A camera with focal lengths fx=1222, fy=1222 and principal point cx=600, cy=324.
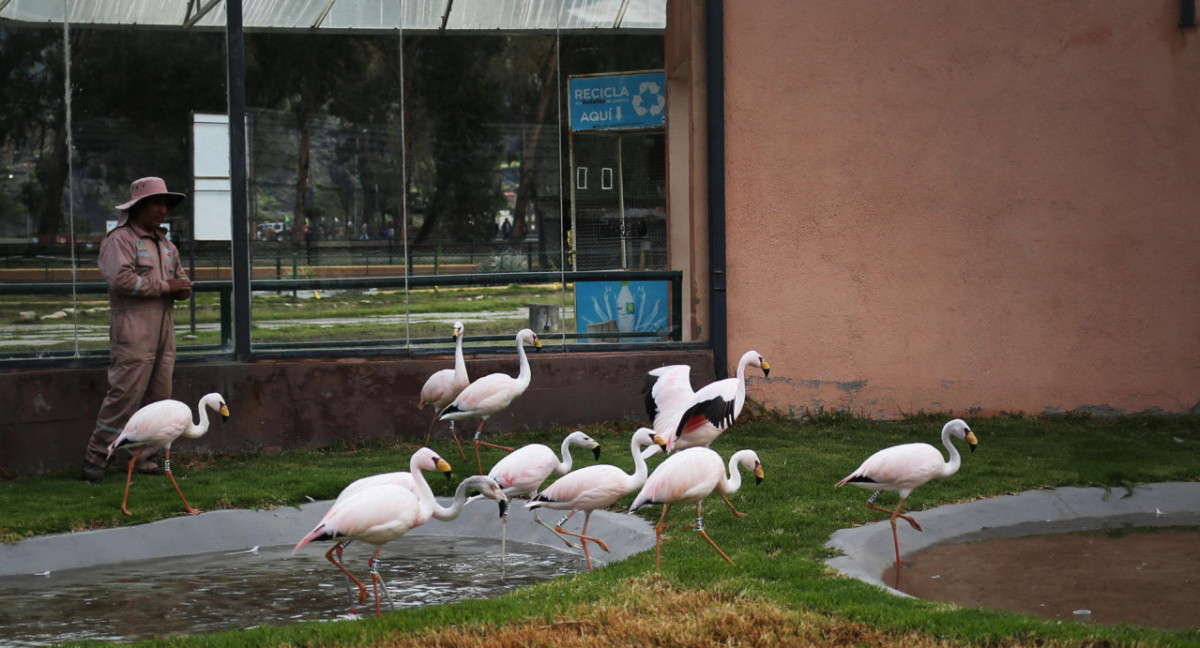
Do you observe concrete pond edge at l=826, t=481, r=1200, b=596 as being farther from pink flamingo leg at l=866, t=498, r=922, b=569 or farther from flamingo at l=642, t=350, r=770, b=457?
flamingo at l=642, t=350, r=770, b=457

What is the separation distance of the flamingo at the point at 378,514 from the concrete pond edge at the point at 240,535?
4.10 ft

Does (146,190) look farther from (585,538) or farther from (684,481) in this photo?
(684,481)

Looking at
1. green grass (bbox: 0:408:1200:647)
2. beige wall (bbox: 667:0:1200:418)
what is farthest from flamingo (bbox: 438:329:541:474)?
beige wall (bbox: 667:0:1200:418)

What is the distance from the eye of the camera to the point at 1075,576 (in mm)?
7074

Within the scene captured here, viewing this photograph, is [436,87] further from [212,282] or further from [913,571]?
[913,571]

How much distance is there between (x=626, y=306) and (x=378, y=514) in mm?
6058

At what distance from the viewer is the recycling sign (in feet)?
40.2

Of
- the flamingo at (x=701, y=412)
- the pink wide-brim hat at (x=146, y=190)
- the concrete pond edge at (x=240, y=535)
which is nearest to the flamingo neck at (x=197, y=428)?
the concrete pond edge at (x=240, y=535)

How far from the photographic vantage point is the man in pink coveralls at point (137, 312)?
31.4 ft

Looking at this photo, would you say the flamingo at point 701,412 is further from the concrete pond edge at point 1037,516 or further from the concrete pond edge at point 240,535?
the concrete pond edge at point 1037,516

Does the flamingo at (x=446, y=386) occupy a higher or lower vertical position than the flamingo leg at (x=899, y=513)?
higher

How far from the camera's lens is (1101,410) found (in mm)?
11938

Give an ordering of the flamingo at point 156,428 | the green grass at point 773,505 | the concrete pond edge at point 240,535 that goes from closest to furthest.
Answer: the green grass at point 773,505 → the concrete pond edge at point 240,535 → the flamingo at point 156,428

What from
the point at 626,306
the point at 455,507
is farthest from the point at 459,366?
the point at 455,507
